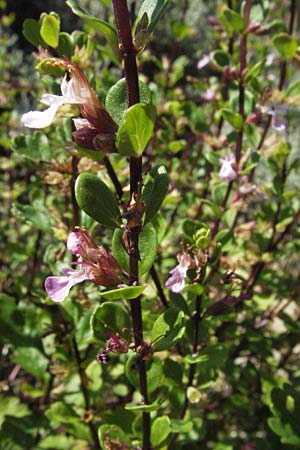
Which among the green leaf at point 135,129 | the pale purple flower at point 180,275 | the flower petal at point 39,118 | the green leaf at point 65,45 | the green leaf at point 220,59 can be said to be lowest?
the pale purple flower at point 180,275

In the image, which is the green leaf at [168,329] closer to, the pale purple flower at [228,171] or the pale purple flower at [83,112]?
the pale purple flower at [83,112]

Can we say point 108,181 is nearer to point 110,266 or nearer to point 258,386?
point 110,266

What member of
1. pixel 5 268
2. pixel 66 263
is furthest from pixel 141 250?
pixel 5 268

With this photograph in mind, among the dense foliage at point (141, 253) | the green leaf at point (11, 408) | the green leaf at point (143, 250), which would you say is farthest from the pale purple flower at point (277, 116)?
the green leaf at point (11, 408)

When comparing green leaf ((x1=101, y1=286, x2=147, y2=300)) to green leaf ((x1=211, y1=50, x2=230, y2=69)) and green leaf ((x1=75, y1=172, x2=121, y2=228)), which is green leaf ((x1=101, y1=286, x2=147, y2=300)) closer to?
green leaf ((x1=75, y1=172, x2=121, y2=228))

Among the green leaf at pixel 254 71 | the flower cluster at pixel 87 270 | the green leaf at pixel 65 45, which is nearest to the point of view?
the flower cluster at pixel 87 270

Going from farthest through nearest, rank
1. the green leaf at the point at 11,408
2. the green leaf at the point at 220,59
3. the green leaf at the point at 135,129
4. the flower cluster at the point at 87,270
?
the green leaf at the point at 11,408, the green leaf at the point at 220,59, the flower cluster at the point at 87,270, the green leaf at the point at 135,129

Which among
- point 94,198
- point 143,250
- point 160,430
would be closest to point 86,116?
point 94,198

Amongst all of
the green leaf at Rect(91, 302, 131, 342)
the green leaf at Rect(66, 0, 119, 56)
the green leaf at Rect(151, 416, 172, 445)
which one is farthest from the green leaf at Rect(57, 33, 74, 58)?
the green leaf at Rect(151, 416, 172, 445)
